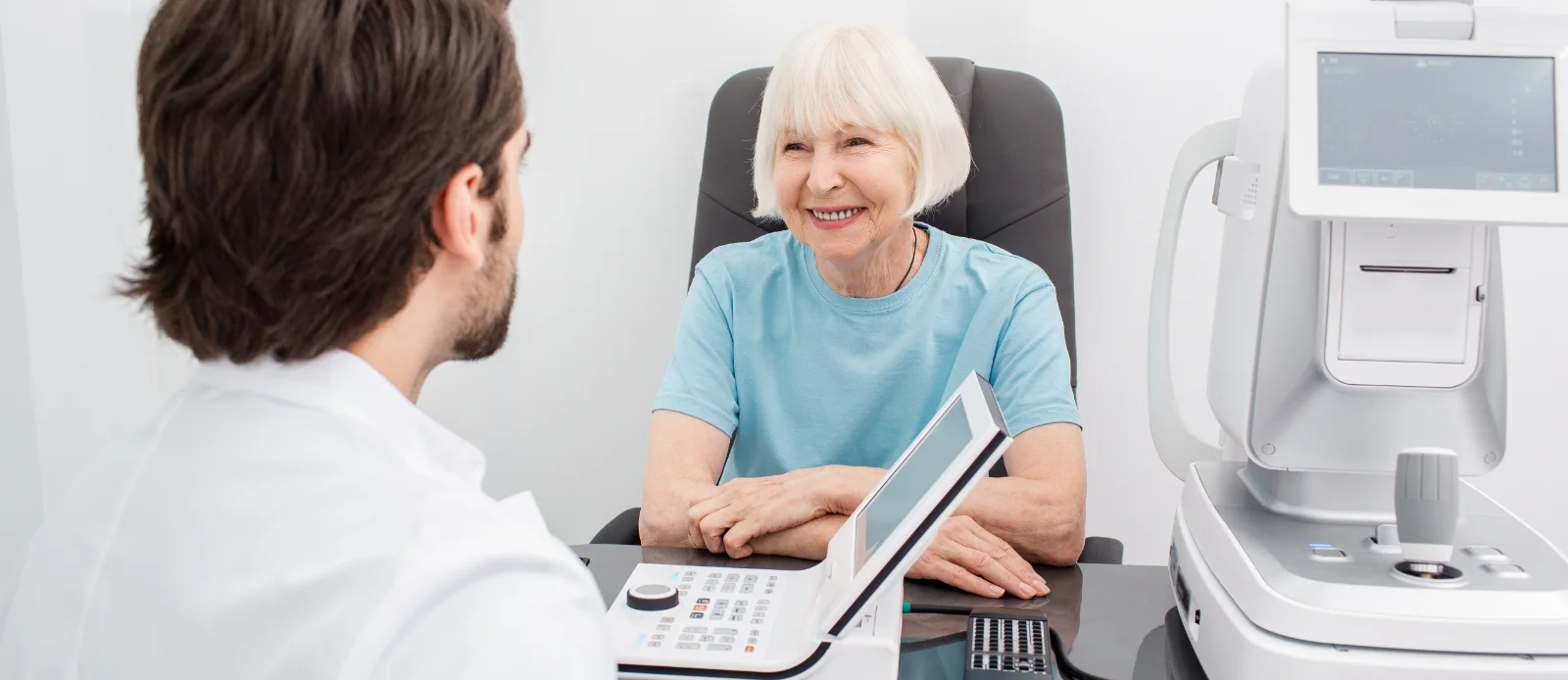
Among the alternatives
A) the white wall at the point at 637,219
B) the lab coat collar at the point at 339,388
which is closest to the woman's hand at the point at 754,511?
the lab coat collar at the point at 339,388

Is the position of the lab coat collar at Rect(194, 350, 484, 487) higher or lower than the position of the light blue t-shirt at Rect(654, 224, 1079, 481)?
higher

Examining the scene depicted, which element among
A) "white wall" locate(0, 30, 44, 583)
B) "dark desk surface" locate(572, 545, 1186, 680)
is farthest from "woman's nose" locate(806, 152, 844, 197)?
"white wall" locate(0, 30, 44, 583)

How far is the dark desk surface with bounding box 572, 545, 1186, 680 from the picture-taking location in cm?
99

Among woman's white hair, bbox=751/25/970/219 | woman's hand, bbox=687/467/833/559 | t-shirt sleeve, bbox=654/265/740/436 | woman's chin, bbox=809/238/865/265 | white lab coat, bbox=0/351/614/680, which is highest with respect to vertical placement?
woman's white hair, bbox=751/25/970/219

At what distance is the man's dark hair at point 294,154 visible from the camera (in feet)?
2.10

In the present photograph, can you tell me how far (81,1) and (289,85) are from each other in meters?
1.66

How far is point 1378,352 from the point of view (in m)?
0.92

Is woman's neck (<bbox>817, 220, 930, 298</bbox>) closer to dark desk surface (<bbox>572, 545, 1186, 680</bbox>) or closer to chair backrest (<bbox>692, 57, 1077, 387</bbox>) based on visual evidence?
chair backrest (<bbox>692, 57, 1077, 387</bbox>)

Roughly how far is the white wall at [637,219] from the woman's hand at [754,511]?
37.6 inches

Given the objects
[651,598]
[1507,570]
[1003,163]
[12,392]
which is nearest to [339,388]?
[651,598]

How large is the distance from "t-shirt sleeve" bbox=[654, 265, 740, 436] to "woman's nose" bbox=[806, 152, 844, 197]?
0.22 m

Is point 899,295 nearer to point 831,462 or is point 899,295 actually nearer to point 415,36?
point 831,462

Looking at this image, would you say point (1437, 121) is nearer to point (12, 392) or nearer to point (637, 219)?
point (637, 219)

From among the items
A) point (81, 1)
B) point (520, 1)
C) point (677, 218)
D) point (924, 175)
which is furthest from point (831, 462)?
point (81, 1)
